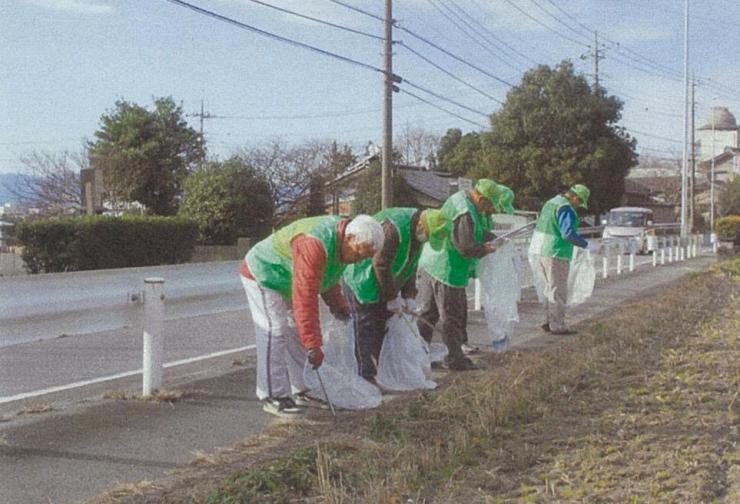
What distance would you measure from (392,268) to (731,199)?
62.9 m

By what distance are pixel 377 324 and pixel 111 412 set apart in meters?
1.97

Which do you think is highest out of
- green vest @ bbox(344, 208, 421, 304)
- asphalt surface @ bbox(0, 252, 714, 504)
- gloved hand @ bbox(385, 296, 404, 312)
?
green vest @ bbox(344, 208, 421, 304)

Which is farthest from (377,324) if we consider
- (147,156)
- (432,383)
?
(147,156)

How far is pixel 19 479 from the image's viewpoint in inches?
163

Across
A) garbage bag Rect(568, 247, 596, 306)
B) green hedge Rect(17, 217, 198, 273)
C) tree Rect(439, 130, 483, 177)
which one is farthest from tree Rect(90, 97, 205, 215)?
garbage bag Rect(568, 247, 596, 306)

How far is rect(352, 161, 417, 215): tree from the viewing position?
1119 inches

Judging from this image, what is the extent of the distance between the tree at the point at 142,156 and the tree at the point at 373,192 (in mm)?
6314

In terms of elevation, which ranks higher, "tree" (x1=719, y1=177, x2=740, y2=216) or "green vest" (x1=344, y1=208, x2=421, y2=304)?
"tree" (x1=719, y1=177, x2=740, y2=216)

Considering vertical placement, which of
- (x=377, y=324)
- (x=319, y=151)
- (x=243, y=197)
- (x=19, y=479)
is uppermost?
(x=319, y=151)

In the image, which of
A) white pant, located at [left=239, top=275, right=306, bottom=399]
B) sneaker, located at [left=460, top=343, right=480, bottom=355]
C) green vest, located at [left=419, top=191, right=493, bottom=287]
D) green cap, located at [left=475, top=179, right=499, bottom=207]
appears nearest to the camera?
white pant, located at [left=239, top=275, right=306, bottom=399]

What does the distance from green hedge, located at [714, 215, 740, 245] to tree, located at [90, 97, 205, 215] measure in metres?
23.9

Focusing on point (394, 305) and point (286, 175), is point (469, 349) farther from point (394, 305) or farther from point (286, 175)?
point (286, 175)

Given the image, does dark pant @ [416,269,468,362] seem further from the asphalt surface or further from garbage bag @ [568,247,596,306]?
garbage bag @ [568,247,596,306]

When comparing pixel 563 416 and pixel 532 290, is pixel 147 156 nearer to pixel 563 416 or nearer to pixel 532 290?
pixel 532 290
